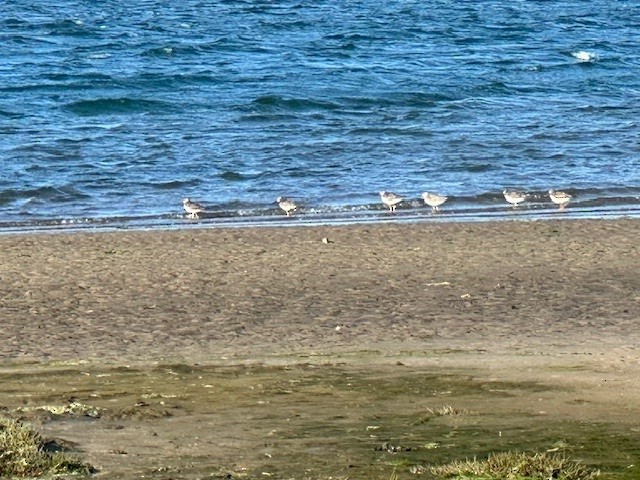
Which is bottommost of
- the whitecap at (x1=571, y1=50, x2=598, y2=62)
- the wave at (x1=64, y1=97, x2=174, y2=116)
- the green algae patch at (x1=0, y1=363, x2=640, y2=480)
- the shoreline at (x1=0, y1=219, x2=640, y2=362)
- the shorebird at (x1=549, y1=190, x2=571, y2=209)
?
the whitecap at (x1=571, y1=50, x2=598, y2=62)

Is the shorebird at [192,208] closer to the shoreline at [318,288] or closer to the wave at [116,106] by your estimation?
the shoreline at [318,288]

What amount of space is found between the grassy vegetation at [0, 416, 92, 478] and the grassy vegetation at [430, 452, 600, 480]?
1.57m

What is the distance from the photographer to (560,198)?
49.6 ft

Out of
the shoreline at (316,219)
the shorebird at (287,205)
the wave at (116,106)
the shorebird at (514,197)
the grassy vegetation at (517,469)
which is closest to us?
the grassy vegetation at (517,469)

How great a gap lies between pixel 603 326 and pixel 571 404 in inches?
86.2

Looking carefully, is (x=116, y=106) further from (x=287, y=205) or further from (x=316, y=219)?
(x=316, y=219)

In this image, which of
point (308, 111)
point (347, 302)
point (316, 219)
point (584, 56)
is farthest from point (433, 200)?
point (584, 56)

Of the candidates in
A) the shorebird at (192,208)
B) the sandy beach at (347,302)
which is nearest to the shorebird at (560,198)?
the sandy beach at (347,302)

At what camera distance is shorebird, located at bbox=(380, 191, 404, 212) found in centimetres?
1484

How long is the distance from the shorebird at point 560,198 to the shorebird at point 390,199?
1716 millimetres

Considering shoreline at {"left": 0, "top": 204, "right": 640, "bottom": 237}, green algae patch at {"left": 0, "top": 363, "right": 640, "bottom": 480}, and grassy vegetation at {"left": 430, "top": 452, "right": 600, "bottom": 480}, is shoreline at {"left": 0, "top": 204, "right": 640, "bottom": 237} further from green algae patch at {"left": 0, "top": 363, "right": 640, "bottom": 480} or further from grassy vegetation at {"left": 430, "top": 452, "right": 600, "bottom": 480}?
grassy vegetation at {"left": 430, "top": 452, "right": 600, "bottom": 480}

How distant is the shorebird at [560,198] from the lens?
15.1 meters

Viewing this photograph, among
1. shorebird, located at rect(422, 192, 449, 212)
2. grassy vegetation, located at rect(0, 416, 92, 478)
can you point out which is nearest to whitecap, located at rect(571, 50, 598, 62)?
shorebird, located at rect(422, 192, 449, 212)

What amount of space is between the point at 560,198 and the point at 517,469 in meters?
9.60
